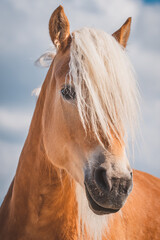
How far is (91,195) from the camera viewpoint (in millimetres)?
1715

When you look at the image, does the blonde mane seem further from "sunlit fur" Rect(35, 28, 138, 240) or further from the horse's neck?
the horse's neck

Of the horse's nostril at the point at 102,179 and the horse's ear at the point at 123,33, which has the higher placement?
the horse's ear at the point at 123,33

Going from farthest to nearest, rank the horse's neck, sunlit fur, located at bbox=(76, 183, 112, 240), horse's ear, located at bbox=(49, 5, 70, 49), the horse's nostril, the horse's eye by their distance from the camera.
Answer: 1. horse's ear, located at bbox=(49, 5, 70, 49)
2. the horse's neck
3. sunlit fur, located at bbox=(76, 183, 112, 240)
4. the horse's eye
5. the horse's nostril

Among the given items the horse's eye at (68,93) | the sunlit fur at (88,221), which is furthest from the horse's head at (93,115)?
the sunlit fur at (88,221)

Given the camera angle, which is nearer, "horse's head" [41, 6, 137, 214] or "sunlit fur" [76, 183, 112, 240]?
"horse's head" [41, 6, 137, 214]

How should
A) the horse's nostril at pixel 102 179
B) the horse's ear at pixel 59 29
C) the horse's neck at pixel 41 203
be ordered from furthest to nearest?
the horse's ear at pixel 59 29 < the horse's neck at pixel 41 203 < the horse's nostril at pixel 102 179

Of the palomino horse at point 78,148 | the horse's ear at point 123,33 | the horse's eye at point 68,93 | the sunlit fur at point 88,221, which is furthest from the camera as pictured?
the horse's ear at point 123,33

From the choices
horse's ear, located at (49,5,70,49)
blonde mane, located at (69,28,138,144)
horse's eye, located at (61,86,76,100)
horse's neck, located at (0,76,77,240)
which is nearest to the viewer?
blonde mane, located at (69,28,138,144)

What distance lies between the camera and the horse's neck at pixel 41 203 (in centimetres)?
226

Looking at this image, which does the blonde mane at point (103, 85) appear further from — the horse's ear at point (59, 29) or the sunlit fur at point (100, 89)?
the horse's ear at point (59, 29)

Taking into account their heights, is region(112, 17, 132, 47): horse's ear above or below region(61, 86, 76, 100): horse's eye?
above

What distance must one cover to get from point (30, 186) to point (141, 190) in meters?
1.71

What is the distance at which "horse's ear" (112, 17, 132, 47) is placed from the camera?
2611 mm

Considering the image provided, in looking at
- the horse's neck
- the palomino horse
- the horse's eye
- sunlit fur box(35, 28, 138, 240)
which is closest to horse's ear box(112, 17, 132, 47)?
the palomino horse
